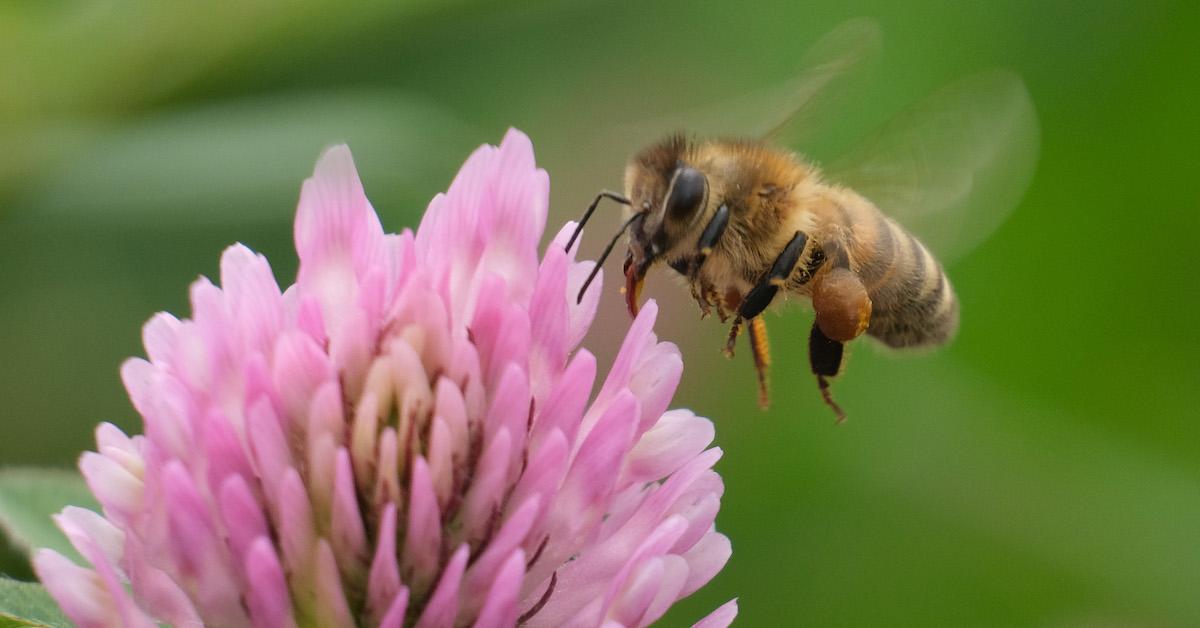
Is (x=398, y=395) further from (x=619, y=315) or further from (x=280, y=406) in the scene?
(x=619, y=315)

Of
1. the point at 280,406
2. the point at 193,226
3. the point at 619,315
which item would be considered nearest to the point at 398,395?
the point at 280,406

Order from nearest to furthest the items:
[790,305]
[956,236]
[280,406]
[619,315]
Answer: [280,406]
[790,305]
[956,236]
[619,315]

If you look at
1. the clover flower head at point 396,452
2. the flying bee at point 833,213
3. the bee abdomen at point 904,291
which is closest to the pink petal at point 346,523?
the clover flower head at point 396,452

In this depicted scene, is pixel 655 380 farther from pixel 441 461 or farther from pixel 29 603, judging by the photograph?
pixel 29 603

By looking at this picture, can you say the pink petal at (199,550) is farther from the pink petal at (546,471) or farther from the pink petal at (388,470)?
the pink petal at (546,471)

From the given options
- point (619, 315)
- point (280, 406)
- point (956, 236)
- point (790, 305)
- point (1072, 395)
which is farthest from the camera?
point (1072, 395)

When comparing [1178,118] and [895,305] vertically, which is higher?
[1178,118]
